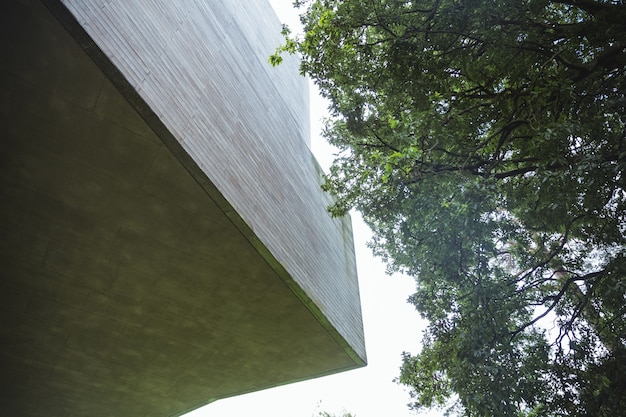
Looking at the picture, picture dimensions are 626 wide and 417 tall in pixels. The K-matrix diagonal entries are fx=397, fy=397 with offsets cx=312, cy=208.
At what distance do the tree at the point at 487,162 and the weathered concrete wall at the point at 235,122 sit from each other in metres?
0.90

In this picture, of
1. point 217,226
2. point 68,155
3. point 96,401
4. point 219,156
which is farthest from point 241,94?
point 96,401

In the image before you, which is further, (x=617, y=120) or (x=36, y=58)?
(x=617, y=120)

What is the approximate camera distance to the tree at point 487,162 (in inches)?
195

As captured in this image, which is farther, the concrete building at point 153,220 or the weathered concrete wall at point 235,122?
the weathered concrete wall at point 235,122

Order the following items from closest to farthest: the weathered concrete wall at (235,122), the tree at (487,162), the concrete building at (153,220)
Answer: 1. the concrete building at (153,220)
2. the weathered concrete wall at (235,122)
3. the tree at (487,162)

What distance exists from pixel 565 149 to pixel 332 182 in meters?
3.75

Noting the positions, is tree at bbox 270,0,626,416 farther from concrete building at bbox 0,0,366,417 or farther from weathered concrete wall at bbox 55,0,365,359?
concrete building at bbox 0,0,366,417

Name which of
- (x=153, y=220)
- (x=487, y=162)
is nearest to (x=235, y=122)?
(x=153, y=220)

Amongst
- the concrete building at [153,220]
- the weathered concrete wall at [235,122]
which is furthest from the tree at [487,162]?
the concrete building at [153,220]

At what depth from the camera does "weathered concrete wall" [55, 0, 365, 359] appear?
146 inches

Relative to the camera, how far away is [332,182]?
24.5 ft

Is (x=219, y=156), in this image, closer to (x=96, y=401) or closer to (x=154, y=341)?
(x=154, y=341)

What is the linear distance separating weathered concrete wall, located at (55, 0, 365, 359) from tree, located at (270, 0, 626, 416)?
2.94ft

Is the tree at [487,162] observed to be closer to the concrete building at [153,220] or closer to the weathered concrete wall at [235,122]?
the weathered concrete wall at [235,122]
